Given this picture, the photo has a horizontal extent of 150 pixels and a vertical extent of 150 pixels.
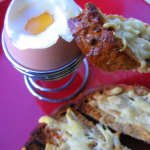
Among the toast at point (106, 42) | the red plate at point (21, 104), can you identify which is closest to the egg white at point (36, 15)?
the toast at point (106, 42)

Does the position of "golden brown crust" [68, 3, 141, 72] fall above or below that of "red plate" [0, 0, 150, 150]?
above

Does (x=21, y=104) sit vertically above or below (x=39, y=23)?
below

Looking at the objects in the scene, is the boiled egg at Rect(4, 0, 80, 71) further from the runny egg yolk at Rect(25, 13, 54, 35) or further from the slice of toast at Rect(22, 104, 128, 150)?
the slice of toast at Rect(22, 104, 128, 150)

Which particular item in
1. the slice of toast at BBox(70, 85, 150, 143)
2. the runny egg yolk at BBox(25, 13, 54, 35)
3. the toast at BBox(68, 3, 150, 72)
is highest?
the runny egg yolk at BBox(25, 13, 54, 35)

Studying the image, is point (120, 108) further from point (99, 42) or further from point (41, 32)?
point (41, 32)

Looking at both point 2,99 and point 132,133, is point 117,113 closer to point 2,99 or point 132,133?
point 132,133

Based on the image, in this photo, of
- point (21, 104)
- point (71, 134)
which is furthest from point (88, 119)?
point (21, 104)

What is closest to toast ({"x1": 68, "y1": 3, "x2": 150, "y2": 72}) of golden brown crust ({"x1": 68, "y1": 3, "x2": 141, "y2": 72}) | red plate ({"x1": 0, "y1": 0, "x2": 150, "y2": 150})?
golden brown crust ({"x1": 68, "y1": 3, "x2": 141, "y2": 72})
